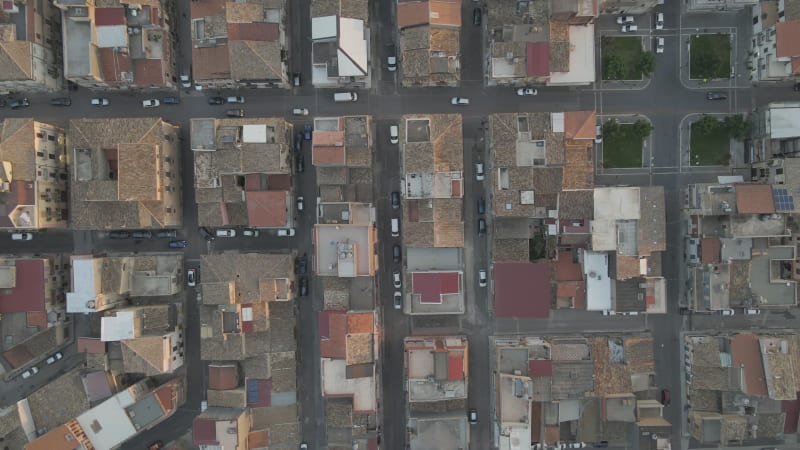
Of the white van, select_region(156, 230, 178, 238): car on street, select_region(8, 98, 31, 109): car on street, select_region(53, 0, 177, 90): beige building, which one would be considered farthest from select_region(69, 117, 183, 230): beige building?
the white van

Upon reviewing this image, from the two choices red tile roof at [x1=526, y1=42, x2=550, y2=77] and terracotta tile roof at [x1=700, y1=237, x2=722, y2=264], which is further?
terracotta tile roof at [x1=700, y1=237, x2=722, y2=264]

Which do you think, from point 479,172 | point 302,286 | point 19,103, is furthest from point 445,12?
point 19,103

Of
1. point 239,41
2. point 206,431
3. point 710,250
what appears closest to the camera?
point 239,41

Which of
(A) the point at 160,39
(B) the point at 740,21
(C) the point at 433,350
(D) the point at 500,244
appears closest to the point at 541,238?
(D) the point at 500,244

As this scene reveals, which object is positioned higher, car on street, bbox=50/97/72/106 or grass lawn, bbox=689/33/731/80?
grass lawn, bbox=689/33/731/80

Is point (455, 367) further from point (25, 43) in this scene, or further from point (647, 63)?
point (25, 43)

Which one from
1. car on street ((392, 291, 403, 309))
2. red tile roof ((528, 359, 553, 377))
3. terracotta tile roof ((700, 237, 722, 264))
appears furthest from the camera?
car on street ((392, 291, 403, 309))

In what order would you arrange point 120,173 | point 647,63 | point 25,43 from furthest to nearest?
1. point 647,63
2. point 25,43
3. point 120,173

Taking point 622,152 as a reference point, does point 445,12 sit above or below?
above

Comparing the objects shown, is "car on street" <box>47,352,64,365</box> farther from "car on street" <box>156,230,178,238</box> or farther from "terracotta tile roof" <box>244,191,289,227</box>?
"terracotta tile roof" <box>244,191,289,227</box>
